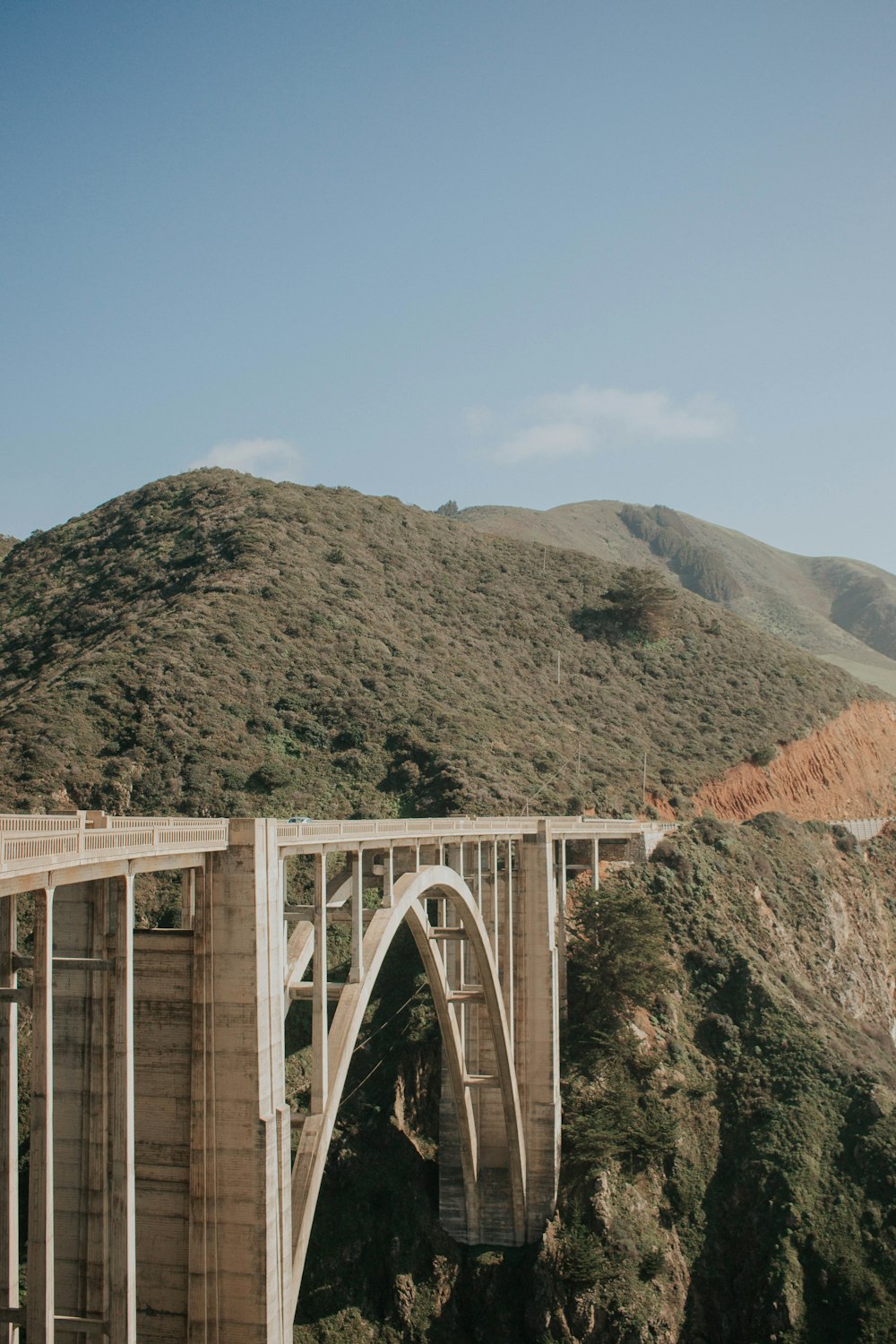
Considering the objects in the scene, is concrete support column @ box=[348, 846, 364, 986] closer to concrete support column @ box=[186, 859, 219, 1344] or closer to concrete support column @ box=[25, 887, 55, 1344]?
concrete support column @ box=[186, 859, 219, 1344]

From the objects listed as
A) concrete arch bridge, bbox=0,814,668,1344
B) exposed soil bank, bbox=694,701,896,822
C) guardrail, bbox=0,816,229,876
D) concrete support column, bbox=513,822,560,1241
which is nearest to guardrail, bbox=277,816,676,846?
concrete arch bridge, bbox=0,814,668,1344

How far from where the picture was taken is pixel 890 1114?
102 ft

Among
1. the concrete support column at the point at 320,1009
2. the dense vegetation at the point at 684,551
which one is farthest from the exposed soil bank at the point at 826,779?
the dense vegetation at the point at 684,551

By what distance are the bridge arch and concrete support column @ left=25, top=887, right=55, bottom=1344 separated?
570 centimetres

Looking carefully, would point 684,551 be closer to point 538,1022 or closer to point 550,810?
point 550,810

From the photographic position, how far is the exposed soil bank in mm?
52188

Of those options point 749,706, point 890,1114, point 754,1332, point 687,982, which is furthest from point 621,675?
point 754,1332

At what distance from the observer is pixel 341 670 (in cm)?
4962

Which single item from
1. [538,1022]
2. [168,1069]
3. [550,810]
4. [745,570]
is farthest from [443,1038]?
[745,570]

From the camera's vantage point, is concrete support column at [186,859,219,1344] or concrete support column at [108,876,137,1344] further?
concrete support column at [186,859,219,1344]

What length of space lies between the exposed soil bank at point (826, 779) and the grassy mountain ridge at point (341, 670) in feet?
3.78

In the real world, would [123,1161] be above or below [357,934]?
below

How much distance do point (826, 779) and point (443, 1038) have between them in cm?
3576

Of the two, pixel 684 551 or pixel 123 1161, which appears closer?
pixel 123 1161
